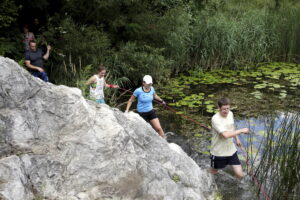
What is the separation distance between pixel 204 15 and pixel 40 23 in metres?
5.53

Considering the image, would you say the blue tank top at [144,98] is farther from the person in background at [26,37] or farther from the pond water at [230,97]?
the person in background at [26,37]

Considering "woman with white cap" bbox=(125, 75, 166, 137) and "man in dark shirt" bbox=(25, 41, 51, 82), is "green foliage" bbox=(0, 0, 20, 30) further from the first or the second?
"woman with white cap" bbox=(125, 75, 166, 137)

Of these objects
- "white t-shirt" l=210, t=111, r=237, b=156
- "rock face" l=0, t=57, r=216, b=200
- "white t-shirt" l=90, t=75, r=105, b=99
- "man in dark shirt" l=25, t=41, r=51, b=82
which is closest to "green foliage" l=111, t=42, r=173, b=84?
"man in dark shirt" l=25, t=41, r=51, b=82

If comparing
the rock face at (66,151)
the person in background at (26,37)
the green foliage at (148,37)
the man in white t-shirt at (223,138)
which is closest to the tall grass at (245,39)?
the green foliage at (148,37)

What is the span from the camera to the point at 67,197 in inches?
115

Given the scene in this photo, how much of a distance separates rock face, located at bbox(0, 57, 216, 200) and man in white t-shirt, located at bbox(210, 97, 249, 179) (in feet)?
3.28

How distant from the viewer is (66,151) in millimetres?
3105

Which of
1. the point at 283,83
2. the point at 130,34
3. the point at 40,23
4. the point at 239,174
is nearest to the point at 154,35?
the point at 130,34

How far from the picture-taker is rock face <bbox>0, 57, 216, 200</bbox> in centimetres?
294

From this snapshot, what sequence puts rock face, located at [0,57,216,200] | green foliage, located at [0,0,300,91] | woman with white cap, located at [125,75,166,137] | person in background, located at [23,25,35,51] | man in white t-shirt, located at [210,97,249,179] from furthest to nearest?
green foliage, located at [0,0,300,91] < person in background, located at [23,25,35,51] < woman with white cap, located at [125,75,166,137] < man in white t-shirt, located at [210,97,249,179] < rock face, located at [0,57,216,200]

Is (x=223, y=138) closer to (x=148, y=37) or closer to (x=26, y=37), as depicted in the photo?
(x=26, y=37)

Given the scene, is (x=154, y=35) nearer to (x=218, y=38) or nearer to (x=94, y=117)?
(x=218, y=38)

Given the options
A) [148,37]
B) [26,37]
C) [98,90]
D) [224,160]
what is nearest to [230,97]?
[148,37]

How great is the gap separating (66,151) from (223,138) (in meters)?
2.14
